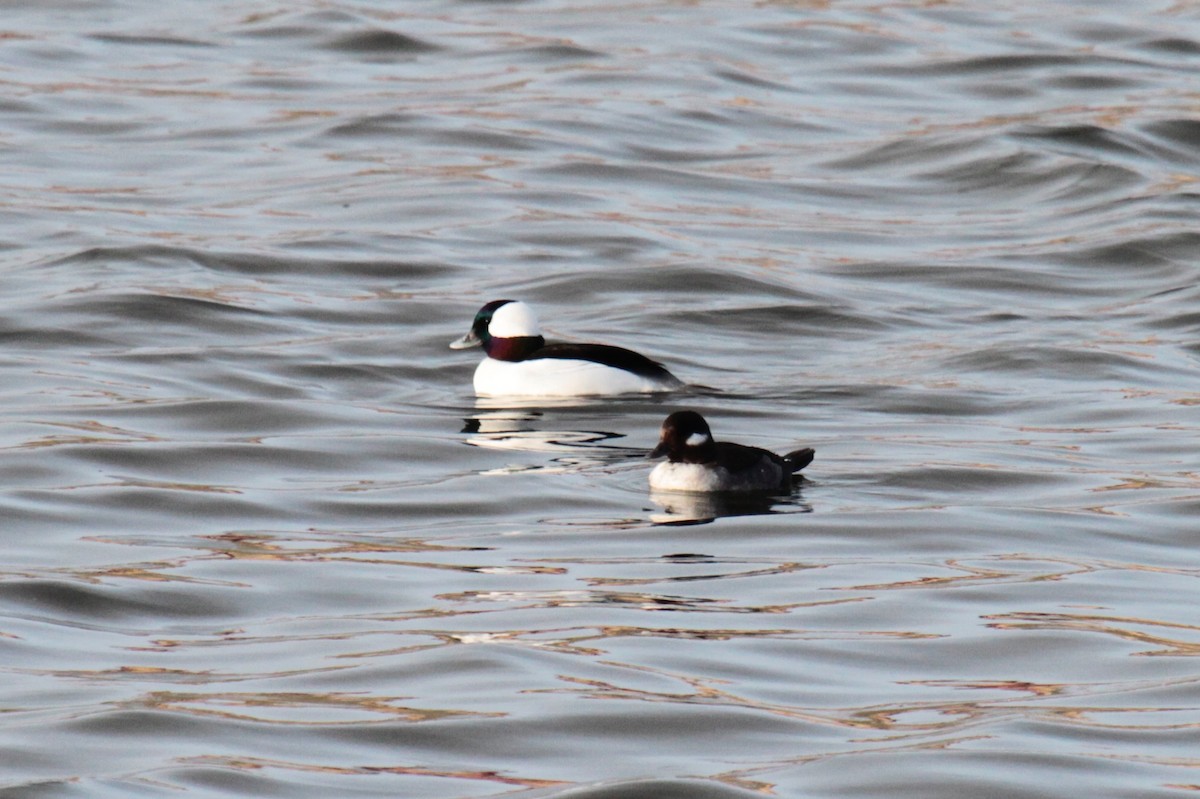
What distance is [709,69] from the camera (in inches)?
934

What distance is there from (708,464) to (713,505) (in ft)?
0.73

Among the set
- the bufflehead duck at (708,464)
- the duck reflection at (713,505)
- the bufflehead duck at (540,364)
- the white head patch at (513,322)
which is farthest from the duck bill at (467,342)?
the duck reflection at (713,505)

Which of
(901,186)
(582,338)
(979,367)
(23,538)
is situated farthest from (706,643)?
(901,186)

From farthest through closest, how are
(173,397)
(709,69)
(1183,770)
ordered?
(709,69) → (173,397) → (1183,770)

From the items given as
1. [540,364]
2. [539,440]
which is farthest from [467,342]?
[539,440]

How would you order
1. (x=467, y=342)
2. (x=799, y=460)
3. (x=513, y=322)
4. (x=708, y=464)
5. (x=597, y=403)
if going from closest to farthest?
(x=708, y=464) < (x=799, y=460) < (x=597, y=403) < (x=513, y=322) < (x=467, y=342)

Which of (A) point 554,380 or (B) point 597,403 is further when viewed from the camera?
(A) point 554,380

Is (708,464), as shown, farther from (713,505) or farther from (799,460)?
(799,460)

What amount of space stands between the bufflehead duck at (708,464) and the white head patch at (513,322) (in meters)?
3.28

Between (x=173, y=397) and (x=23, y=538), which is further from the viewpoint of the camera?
(x=173, y=397)

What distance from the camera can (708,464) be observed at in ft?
32.2

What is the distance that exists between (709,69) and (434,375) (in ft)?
35.3

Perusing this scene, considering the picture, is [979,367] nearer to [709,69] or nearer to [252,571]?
[252,571]

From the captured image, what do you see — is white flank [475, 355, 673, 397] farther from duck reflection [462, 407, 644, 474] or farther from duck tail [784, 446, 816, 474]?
duck tail [784, 446, 816, 474]
